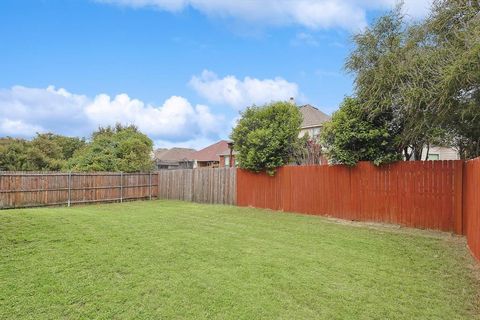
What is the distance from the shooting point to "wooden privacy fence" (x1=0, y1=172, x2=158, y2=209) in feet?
47.9

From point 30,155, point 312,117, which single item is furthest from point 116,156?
point 312,117

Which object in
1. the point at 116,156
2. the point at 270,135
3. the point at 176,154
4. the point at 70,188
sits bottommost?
the point at 70,188

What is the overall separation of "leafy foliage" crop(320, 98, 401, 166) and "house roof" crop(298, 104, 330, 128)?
13.7 meters

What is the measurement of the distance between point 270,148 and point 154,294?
10.7m

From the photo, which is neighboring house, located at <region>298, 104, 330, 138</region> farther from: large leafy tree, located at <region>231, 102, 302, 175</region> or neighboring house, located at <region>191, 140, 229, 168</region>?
neighboring house, located at <region>191, 140, 229, 168</region>

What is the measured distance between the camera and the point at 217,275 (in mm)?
4902

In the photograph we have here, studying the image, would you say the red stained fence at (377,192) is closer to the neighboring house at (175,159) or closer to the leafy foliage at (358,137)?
the leafy foliage at (358,137)

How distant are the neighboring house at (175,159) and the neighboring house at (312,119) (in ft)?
66.9

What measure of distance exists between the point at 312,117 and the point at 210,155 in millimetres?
16387

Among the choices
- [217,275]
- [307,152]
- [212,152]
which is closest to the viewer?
[217,275]

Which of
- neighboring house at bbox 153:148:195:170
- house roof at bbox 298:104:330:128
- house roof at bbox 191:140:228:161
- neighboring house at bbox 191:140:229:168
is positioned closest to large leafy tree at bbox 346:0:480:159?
house roof at bbox 298:104:330:128

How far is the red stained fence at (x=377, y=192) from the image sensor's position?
9406 millimetres

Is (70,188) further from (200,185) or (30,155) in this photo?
(30,155)

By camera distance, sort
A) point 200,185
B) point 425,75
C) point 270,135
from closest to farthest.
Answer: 1. point 425,75
2. point 270,135
3. point 200,185
